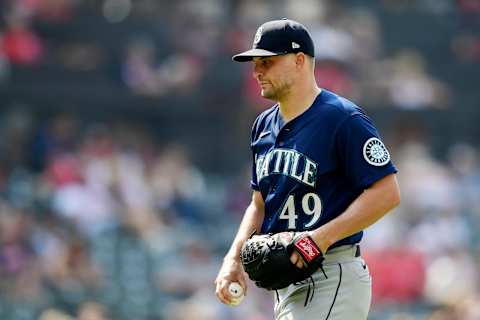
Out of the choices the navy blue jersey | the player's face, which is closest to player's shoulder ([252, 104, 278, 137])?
the navy blue jersey

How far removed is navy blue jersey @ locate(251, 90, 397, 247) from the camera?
4344 mm

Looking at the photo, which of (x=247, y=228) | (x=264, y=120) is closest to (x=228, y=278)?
(x=247, y=228)

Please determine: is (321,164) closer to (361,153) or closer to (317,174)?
(317,174)

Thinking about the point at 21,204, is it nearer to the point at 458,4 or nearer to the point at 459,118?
the point at 459,118

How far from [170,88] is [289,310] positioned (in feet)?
26.8

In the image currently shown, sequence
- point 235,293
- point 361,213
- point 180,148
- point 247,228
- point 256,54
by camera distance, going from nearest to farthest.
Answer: point 361,213 < point 256,54 < point 235,293 < point 247,228 < point 180,148

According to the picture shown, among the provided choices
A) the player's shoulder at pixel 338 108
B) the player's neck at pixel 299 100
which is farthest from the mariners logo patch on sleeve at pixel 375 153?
the player's neck at pixel 299 100

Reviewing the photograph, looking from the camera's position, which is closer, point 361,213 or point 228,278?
point 361,213

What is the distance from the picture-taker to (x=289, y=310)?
4.49 m

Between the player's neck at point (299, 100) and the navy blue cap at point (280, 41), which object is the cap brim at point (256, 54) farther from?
the player's neck at point (299, 100)

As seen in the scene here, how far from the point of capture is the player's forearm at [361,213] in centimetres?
426

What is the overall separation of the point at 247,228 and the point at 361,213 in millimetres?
689

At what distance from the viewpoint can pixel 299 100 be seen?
4570 mm

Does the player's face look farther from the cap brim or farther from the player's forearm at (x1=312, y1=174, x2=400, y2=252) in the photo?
the player's forearm at (x1=312, y1=174, x2=400, y2=252)
